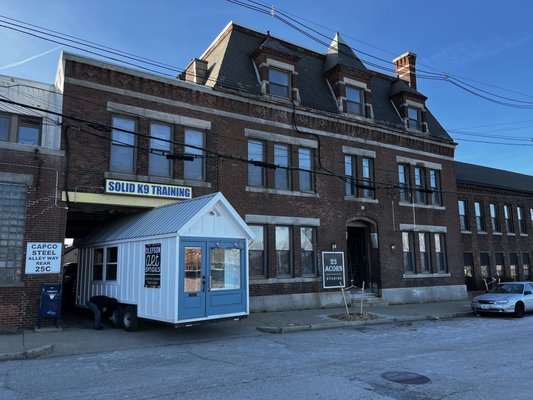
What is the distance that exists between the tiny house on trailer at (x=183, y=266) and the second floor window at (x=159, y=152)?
8.91ft

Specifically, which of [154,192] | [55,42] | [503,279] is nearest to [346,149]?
[154,192]

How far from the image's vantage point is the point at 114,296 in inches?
538

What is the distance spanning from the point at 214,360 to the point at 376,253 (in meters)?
14.1

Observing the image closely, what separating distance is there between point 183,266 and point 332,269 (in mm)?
9105

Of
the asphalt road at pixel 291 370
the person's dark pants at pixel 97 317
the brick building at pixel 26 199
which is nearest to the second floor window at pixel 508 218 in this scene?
the asphalt road at pixel 291 370

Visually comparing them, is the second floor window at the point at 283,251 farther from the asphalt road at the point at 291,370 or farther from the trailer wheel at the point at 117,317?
the trailer wheel at the point at 117,317

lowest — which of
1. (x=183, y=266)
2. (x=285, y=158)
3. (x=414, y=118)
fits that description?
(x=183, y=266)

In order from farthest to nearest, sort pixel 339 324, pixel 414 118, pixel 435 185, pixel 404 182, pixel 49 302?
pixel 435 185 < pixel 414 118 < pixel 404 182 < pixel 339 324 < pixel 49 302

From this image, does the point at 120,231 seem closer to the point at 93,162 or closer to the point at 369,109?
the point at 93,162

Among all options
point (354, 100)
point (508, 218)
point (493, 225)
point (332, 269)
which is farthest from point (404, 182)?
point (508, 218)

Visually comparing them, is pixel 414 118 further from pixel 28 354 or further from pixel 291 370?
pixel 28 354

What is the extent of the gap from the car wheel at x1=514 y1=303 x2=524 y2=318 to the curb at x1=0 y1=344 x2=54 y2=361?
665 inches

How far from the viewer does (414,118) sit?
25000 millimetres

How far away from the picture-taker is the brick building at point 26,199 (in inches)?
497
